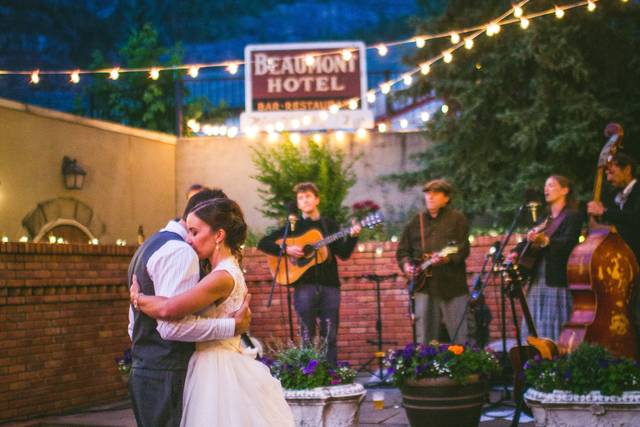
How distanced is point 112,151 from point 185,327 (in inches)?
411

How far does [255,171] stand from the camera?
14820 millimetres

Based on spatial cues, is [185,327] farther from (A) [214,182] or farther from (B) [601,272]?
(A) [214,182]

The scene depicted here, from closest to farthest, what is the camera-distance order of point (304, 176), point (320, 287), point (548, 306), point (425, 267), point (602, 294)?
1. point (602, 294)
2. point (548, 306)
3. point (425, 267)
4. point (320, 287)
5. point (304, 176)

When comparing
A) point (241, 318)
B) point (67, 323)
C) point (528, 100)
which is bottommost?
point (67, 323)

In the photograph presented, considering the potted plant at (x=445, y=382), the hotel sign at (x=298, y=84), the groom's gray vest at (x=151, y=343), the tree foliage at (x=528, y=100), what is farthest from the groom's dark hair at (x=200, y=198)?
the hotel sign at (x=298, y=84)

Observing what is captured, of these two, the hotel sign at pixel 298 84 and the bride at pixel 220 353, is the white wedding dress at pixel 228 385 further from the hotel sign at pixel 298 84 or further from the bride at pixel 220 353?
the hotel sign at pixel 298 84

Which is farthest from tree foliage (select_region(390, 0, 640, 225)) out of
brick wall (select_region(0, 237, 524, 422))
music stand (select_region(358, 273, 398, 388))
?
music stand (select_region(358, 273, 398, 388))

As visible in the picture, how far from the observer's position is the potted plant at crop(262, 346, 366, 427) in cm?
605

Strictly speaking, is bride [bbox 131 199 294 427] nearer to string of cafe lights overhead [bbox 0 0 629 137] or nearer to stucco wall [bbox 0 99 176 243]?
string of cafe lights overhead [bbox 0 0 629 137]

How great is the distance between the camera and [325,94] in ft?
51.8

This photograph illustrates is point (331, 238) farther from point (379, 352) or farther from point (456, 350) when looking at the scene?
point (456, 350)

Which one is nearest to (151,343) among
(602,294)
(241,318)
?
(241,318)

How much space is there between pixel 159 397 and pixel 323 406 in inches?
85.7

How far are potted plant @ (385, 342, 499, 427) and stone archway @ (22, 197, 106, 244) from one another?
7.82 m
